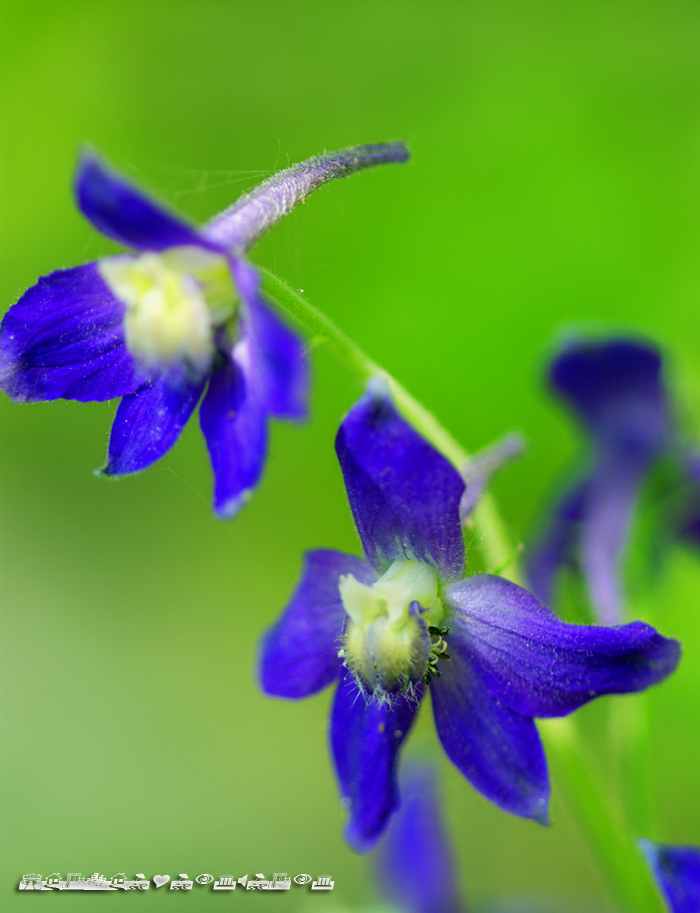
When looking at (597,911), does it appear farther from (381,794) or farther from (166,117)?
(166,117)

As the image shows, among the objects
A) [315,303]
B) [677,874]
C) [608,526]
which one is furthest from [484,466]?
[315,303]

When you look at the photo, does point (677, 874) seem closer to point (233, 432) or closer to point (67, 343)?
point (233, 432)

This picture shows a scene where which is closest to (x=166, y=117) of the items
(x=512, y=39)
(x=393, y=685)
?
(x=512, y=39)

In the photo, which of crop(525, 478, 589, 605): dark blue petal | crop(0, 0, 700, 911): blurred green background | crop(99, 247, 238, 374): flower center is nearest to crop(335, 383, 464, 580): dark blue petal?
crop(99, 247, 238, 374): flower center

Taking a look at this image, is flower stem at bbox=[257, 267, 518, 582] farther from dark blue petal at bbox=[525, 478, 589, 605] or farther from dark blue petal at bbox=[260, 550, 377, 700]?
dark blue petal at bbox=[525, 478, 589, 605]

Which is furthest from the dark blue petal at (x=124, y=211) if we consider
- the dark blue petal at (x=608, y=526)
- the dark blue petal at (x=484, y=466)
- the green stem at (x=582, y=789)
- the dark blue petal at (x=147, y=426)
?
the dark blue petal at (x=608, y=526)

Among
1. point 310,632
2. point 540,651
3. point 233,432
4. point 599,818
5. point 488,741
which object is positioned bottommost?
point 599,818
